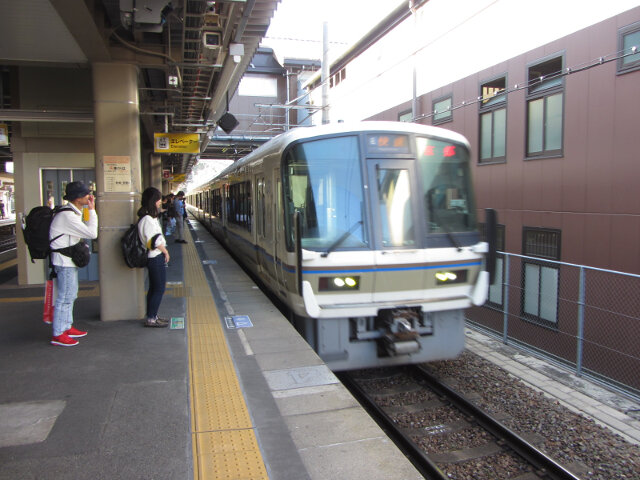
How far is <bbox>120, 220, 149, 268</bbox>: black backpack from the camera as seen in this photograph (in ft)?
19.2

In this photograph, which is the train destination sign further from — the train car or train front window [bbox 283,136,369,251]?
train front window [bbox 283,136,369,251]

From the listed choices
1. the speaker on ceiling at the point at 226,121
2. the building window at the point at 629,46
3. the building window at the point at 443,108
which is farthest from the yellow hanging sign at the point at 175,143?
the building window at the point at 629,46

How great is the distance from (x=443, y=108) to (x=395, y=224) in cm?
979

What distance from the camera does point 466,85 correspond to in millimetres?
13117

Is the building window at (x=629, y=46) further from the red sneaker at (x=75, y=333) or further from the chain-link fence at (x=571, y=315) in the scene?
the red sneaker at (x=75, y=333)

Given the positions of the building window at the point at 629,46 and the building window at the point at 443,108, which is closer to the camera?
the building window at the point at 629,46

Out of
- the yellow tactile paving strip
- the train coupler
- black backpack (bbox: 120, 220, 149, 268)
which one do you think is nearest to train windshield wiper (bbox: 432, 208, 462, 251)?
the train coupler

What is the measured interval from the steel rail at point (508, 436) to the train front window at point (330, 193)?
6.08ft

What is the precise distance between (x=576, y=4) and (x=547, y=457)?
9042mm

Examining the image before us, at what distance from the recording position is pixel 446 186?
5742mm

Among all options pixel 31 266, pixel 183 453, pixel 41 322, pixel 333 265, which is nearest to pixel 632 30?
pixel 333 265

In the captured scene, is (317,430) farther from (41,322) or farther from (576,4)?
Result: (576,4)

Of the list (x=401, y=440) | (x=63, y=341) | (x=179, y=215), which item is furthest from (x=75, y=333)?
(x=179, y=215)

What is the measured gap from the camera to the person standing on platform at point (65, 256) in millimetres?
5066
